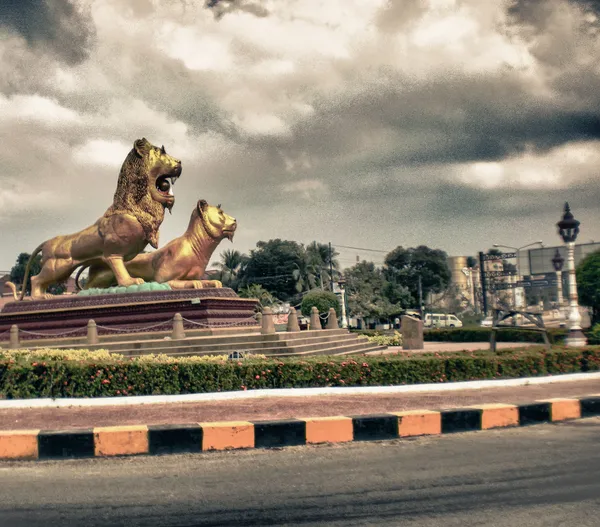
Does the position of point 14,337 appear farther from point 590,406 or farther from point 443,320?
point 443,320

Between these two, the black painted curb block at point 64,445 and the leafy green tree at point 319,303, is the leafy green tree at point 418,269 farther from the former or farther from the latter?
the black painted curb block at point 64,445

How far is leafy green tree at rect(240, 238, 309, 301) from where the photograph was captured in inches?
2522

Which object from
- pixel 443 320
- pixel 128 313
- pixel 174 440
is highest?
pixel 128 313

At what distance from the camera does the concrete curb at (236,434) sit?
652 centimetres

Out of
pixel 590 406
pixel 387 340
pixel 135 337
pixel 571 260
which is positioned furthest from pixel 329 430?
pixel 387 340

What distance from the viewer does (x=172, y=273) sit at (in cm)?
2258

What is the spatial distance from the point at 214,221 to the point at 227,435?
16334 millimetres

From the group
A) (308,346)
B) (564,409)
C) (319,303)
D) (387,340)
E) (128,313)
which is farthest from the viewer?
(319,303)

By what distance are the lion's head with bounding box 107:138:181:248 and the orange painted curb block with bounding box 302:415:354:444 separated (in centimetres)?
1613

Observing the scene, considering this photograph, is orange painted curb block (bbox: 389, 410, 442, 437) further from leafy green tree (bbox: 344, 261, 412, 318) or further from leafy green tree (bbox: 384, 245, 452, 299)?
leafy green tree (bbox: 384, 245, 452, 299)

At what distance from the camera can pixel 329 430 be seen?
7.16 meters

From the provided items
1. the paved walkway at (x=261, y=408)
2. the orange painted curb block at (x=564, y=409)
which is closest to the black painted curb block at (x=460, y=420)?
the paved walkway at (x=261, y=408)

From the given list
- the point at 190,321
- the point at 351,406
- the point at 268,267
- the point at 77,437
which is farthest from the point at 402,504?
the point at 268,267

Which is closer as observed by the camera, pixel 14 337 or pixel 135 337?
pixel 135 337
